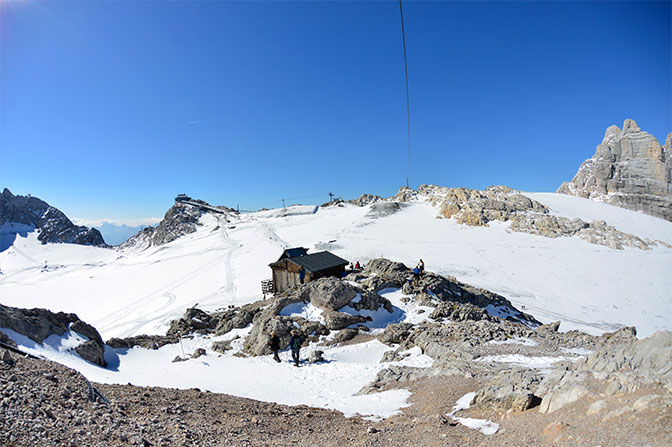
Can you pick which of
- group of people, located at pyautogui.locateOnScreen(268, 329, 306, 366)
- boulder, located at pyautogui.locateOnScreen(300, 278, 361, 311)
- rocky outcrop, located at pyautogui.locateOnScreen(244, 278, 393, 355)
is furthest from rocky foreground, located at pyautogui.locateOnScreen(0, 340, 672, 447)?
boulder, located at pyautogui.locateOnScreen(300, 278, 361, 311)

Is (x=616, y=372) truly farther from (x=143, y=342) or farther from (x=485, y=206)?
(x=485, y=206)

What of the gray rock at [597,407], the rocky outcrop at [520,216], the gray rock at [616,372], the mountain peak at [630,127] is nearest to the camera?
the gray rock at [597,407]

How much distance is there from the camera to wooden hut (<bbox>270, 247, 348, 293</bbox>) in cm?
2825

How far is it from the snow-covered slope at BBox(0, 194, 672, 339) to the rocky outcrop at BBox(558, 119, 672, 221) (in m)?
15.5

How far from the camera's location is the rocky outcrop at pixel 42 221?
134m

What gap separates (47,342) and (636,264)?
72120 millimetres

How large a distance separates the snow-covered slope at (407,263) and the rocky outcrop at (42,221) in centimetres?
4201

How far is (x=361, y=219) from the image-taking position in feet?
280

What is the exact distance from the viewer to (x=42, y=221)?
470ft

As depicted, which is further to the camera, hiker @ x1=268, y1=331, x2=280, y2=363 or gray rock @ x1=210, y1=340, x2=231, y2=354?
gray rock @ x1=210, y1=340, x2=231, y2=354

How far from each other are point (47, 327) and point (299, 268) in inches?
702

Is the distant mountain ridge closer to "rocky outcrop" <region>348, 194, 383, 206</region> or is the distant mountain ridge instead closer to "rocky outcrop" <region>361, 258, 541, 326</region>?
"rocky outcrop" <region>348, 194, 383, 206</region>

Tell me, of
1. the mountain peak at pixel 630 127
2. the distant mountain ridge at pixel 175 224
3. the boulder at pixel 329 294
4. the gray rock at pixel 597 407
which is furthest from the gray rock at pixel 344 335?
the mountain peak at pixel 630 127

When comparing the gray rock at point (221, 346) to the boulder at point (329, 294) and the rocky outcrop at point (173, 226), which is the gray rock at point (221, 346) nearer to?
the boulder at point (329, 294)
